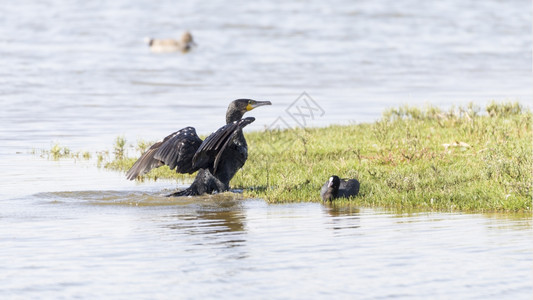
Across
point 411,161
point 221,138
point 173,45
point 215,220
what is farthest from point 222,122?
point 173,45

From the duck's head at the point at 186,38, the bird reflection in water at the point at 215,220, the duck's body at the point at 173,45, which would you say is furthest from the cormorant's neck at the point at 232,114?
the duck's head at the point at 186,38

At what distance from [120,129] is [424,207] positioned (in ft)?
33.8

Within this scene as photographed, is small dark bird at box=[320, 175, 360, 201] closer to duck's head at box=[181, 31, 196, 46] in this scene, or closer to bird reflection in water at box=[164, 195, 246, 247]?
bird reflection in water at box=[164, 195, 246, 247]

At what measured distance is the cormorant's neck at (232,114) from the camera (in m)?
14.2

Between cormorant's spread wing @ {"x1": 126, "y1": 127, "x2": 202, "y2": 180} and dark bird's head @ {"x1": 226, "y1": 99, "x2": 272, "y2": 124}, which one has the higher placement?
dark bird's head @ {"x1": 226, "y1": 99, "x2": 272, "y2": 124}

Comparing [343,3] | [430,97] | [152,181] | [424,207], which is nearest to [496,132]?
[424,207]

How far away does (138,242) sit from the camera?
10.0 metres

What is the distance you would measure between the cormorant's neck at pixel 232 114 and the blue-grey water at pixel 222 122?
140 centimetres

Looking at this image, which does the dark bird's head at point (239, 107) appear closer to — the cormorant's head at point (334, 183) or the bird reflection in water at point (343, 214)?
the cormorant's head at point (334, 183)

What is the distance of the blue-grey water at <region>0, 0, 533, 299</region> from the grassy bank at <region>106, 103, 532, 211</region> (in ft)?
1.81

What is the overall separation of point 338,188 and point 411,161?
→ 275 cm

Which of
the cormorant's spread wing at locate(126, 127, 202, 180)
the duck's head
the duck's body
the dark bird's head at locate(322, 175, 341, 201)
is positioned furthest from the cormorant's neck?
the duck's head

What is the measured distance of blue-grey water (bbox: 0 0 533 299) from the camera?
334 inches

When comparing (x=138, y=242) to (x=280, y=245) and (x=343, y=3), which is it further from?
(x=343, y=3)
